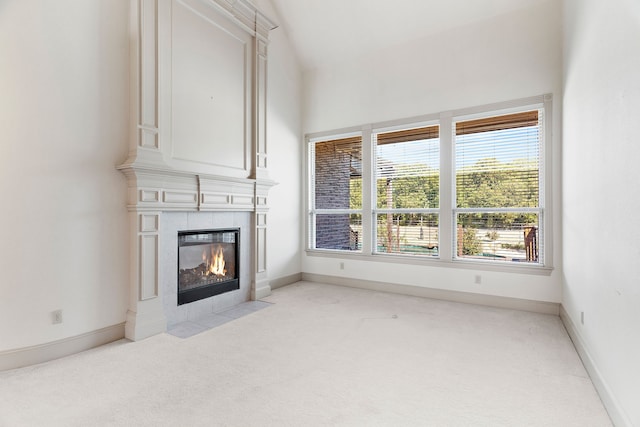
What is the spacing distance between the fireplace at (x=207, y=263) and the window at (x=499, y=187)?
303cm

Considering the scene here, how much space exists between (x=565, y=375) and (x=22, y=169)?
14.2ft

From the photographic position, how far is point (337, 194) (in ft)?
17.9

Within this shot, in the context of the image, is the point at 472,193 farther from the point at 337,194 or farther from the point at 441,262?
the point at 337,194

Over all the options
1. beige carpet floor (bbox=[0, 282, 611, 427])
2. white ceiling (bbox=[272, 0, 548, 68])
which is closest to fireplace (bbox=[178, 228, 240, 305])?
beige carpet floor (bbox=[0, 282, 611, 427])

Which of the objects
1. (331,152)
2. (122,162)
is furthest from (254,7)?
(122,162)

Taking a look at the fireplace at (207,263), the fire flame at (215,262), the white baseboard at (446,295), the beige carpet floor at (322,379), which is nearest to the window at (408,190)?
the white baseboard at (446,295)

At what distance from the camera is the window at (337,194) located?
531 cm

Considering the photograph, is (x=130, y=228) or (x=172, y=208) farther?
(x=172, y=208)

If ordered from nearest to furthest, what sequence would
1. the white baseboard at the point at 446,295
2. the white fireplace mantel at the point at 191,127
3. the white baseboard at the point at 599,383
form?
the white baseboard at the point at 599,383 < the white fireplace mantel at the point at 191,127 < the white baseboard at the point at 446,295

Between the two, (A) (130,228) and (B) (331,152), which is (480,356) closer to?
(A) (130,228)

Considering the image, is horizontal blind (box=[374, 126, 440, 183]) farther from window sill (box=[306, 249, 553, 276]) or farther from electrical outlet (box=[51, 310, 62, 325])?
electrical outlet (box=[51, 310, 62, 325])

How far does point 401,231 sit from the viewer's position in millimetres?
4891

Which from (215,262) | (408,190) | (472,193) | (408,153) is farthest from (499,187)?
(215,262)

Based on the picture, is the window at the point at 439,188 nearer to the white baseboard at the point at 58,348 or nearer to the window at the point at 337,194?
the window at the point at 337,194
